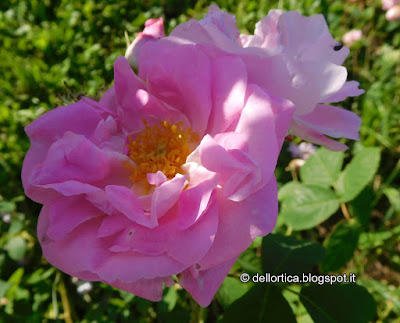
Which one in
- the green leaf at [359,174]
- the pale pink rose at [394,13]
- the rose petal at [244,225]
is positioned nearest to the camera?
the rose petal at [244,225]

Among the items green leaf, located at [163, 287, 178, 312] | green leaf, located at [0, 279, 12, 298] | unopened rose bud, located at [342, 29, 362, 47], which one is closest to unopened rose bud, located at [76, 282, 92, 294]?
green leaf, located at [0, 279, 12, 298]

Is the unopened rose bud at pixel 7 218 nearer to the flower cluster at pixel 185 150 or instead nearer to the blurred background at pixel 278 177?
the blurred background at pixel 278 177

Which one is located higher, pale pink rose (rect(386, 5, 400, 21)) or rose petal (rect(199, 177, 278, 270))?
rose petal (rect(199, 177, 278, 270))

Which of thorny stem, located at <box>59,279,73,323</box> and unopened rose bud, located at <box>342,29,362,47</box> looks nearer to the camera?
thorny stem, located at <box>59,279,73,323</box>

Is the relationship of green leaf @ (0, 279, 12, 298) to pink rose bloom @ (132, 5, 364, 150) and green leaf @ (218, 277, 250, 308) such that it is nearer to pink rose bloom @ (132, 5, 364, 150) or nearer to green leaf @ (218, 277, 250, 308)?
green leaf @ (218, 277, 250, 308)

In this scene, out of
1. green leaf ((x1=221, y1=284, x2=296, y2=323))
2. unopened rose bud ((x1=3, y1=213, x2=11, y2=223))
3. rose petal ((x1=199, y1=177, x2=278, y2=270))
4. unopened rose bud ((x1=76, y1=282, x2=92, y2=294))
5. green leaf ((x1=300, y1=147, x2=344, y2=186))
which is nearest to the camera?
rose petal ((x1=199, y1=177, x2=278, y2=270))

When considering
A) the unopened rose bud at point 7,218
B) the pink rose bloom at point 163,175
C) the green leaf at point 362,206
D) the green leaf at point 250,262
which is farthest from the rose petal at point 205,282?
the unopened rose bud at point 7,218
